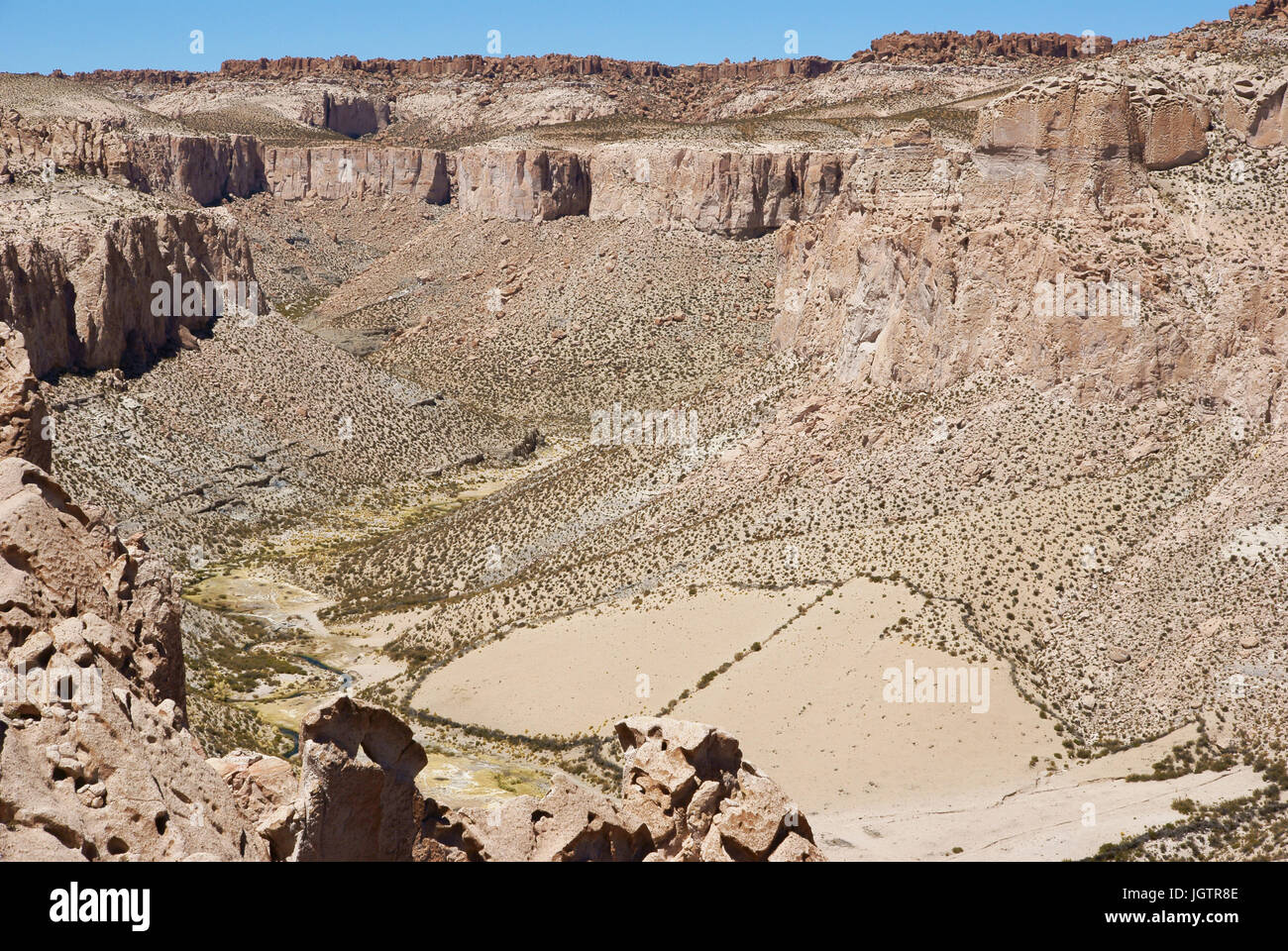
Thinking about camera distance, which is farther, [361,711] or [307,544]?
[307,544]

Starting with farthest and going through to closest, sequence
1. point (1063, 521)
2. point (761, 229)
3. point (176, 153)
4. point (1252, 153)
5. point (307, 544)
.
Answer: point (176, 153), point (761, 229), point (307, 544), point (1252, 153), point (1063, 521)

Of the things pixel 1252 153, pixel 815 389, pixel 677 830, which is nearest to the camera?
pixel 677 830

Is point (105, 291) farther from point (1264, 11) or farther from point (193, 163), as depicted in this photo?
point (193, 163)

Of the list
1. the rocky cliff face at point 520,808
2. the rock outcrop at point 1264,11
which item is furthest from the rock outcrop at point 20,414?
the rock outcrop at point 1264,11

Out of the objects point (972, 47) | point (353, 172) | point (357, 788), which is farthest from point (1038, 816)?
point (972, 47)

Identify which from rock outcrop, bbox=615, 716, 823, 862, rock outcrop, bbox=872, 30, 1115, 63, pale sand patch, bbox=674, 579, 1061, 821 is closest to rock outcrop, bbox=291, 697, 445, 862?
rock outcrop, bbox=615, 716, 823, 862

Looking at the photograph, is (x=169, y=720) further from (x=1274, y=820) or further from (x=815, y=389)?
(x=815, y=389)

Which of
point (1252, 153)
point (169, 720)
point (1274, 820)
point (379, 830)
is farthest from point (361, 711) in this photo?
point (1252, 153)

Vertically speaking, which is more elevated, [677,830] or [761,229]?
[761,229]
